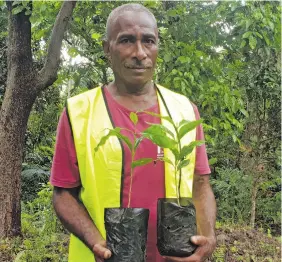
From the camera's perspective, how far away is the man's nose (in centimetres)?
147

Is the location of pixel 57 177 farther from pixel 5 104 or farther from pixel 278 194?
pixel 278 194

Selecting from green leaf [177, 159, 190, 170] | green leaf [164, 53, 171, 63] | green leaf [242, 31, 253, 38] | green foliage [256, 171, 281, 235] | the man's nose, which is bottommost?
green foliage [256, 171, 281, 235]

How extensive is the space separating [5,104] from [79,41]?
150cm

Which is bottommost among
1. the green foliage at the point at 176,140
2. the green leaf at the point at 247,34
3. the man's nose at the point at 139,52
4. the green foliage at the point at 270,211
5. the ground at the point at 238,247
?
the ground at the point at 238,247

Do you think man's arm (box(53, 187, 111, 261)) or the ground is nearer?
man's arm (box(53, 187, 111, 261))

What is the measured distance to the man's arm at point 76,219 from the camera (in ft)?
4.46

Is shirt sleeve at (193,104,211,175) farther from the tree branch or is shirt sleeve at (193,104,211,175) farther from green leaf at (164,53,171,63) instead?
the tree branch

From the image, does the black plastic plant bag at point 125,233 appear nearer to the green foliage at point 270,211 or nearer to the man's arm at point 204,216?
the man's arm at point 204,216

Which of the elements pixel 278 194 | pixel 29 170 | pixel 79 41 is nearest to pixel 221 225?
pixel 278 194

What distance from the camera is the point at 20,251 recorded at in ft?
15.8

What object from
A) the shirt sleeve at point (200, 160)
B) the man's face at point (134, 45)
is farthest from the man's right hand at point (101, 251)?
the man's face at point (134, 45)

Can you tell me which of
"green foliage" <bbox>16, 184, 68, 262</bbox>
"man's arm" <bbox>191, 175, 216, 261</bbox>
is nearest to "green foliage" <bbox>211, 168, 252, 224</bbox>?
"green foliage" <bbox>16, 184, 68, 262</bbox>

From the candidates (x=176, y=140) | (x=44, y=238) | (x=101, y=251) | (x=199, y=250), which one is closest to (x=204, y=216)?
(x=199, y=250)

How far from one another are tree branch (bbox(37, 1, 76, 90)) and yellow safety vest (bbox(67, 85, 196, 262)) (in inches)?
119
